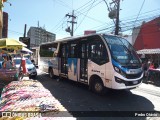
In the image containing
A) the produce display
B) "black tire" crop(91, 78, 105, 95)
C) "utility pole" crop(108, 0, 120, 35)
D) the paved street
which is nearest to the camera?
the produce display

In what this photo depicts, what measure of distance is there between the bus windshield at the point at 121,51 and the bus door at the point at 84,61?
5.22ft

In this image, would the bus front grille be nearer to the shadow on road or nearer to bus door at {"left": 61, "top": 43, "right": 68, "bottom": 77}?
the shadow on road

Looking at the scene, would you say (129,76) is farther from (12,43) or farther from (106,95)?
(12,43)

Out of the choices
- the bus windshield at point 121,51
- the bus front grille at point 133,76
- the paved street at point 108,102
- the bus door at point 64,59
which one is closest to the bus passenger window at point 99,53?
the bus windshield at point 121,51

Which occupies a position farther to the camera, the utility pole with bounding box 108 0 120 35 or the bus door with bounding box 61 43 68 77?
the utility pole with bounding box 108 0 120 35

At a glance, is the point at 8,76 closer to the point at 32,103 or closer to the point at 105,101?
the point at 105,101

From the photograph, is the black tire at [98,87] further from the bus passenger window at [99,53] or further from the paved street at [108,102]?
the bus passenger window at [99,53]

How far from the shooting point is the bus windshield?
320 inches

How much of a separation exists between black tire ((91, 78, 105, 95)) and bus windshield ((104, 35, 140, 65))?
Result: 1.47m

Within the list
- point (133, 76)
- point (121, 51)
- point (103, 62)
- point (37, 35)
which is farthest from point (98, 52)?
point (37, 35)

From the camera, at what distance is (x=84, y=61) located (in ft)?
32.7

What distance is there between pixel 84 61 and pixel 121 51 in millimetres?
2248

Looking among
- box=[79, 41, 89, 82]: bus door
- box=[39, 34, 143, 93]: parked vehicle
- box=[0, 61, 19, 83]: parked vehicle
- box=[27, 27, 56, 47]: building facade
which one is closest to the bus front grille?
box=[39, 34, 143, 93]: parked vehicle

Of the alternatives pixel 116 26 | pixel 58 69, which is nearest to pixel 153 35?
pixel 116 26
